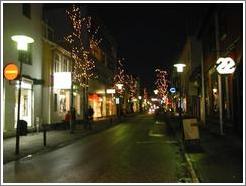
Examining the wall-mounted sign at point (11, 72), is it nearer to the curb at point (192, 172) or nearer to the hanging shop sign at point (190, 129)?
the hanging shop sign at point (190, 129)

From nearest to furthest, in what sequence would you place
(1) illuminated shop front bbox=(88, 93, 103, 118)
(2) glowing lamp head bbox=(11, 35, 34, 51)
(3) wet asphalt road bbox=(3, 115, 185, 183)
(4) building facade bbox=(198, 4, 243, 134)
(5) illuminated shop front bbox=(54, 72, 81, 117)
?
(3) wet asphalt road bbox=(3, 115, 185, 183) → (2) glowing lamp head bbox=(11, 35, 34, 51) → (4) building facade bbox=(198, 4, 243, 134) → (5) illuminated shop front bbox=(54, 72, 81, 117) → (1) illuminated shop front bbox=(88, 93, 103, 118)

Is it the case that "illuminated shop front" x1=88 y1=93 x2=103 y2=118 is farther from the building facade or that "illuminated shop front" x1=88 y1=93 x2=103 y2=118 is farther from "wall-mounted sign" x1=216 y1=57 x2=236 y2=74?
"wall-mounted sign" x1=216 y1=57 x2=236 y2=74

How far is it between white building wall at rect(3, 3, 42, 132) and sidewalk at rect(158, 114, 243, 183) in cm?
1267

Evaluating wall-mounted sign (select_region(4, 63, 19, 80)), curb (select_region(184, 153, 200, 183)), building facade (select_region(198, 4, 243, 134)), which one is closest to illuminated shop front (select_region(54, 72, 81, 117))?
building facade (select_region(198, 4, 243, 134))

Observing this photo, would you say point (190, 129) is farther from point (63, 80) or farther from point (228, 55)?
point (63, 80)

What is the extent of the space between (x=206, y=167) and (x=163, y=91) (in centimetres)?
9519

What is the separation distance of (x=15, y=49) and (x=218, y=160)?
695 inches

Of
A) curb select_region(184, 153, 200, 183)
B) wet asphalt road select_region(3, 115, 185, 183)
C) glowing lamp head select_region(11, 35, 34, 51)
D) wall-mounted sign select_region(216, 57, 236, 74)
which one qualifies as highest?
glowing lamp head select_region(11, 35, 34, 51)

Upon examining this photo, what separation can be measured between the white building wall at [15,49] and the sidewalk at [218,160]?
12.7 meters

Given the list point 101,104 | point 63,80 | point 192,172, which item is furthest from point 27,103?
point 101,104

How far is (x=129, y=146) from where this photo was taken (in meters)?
19.9

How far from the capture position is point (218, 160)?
1366 cm

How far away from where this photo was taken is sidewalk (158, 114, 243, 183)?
1069 cm

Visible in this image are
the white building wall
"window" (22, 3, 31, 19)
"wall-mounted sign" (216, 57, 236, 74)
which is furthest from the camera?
"window" (22, 3, 31, 19)
